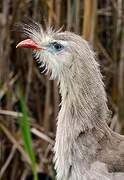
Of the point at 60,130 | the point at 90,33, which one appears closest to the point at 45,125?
the point at 90,33

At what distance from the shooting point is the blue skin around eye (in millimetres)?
2259

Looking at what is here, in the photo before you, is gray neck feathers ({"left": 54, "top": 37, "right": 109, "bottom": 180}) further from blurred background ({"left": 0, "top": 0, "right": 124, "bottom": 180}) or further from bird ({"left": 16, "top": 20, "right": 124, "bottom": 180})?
blurred background ({"left": 0, "top": 0, "right": 124, "bottom": 180})

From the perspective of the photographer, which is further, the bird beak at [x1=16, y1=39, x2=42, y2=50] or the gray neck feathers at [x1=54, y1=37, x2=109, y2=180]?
the bird beak at [x1=16, y1=39, x2=42, y2=50]

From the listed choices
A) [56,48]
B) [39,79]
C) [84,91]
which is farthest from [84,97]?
[39,79]

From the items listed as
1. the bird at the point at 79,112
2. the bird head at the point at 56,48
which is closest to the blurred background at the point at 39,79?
the bird head at the point at 56,48

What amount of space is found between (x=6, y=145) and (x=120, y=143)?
1433mm

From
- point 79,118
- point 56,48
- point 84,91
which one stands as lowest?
point 79,118

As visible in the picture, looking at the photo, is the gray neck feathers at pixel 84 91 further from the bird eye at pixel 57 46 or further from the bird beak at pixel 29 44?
the bird beak at pixel 29 44

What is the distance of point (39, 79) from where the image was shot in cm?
357

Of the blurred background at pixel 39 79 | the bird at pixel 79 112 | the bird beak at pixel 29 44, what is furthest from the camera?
the blurred background at pixel 39 79

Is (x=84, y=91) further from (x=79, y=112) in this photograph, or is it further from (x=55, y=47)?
(x=55, y=47)

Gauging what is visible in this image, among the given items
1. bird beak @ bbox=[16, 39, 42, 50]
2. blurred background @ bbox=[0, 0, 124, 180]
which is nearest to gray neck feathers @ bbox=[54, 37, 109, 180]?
bird beak @ bbox=[16, 39, 42, 50]

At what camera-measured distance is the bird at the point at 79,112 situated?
2205mm

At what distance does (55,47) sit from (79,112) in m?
0.26
